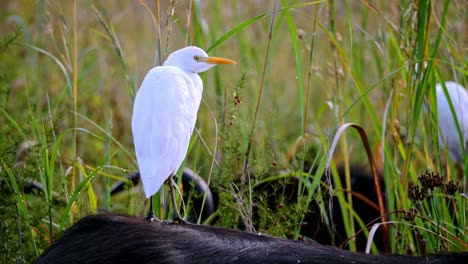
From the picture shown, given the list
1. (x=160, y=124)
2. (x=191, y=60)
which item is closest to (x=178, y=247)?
(x=160, y=124)

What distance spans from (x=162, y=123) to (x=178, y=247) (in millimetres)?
371

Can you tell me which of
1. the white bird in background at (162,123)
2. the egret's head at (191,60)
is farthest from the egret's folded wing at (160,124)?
the egret's head at (191,60)

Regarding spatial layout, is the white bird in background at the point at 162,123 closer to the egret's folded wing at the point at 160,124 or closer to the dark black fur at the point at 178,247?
the egret's folded wing at the point at 160,124

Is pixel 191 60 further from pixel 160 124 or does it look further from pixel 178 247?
pixel 178 247

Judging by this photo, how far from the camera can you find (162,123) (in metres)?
2.29

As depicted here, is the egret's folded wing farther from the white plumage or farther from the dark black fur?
the dark black fur

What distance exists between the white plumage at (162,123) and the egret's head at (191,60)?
0.10 metres

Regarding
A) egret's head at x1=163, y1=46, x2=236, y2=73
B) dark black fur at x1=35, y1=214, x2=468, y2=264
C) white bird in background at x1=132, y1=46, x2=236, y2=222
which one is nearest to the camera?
dark black fur at x1=35, y1=214, x2=468, y2=264

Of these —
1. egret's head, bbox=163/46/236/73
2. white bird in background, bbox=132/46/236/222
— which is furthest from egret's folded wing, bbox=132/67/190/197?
egret's head, bbox=163/46/236/73

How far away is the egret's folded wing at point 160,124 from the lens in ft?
7.36

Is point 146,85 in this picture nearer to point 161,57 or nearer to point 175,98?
point 175,98

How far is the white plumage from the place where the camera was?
2234 millimetres

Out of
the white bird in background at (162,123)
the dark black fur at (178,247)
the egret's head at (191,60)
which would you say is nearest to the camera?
the dark black fur at (178,247)

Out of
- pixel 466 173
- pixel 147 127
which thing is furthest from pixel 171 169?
pixel 466 173
